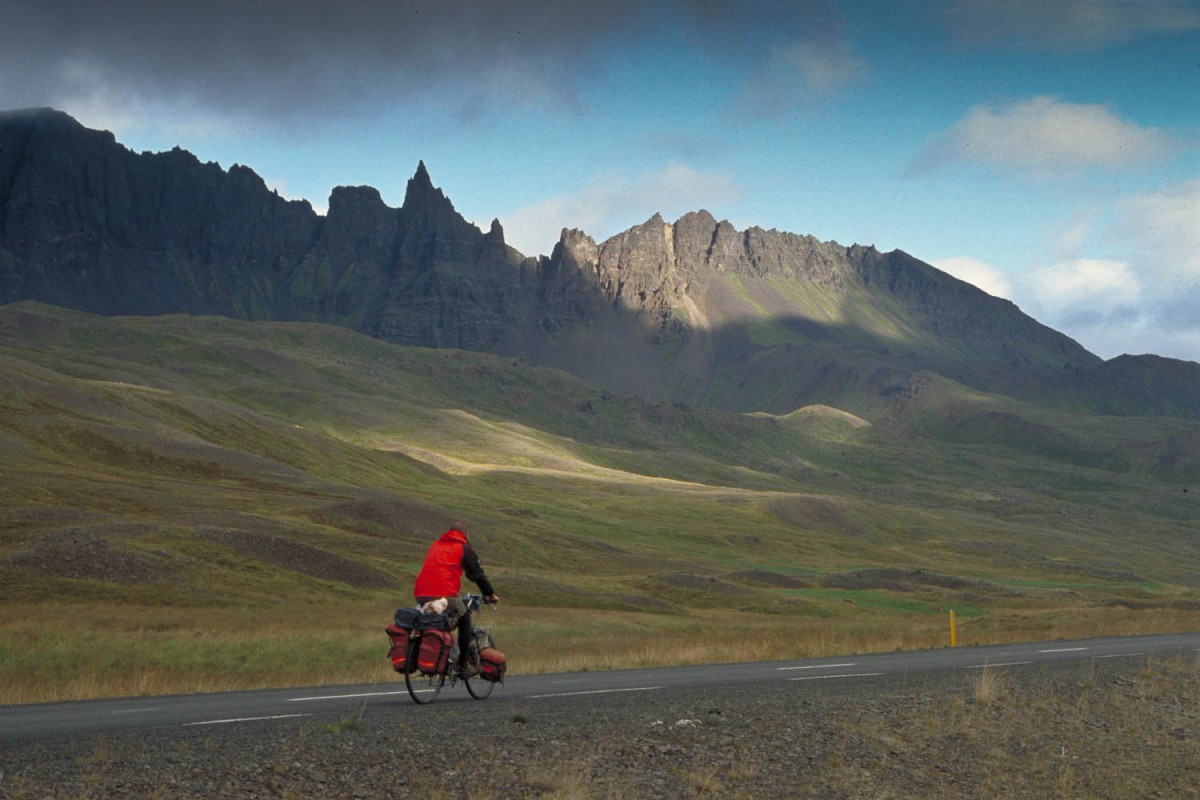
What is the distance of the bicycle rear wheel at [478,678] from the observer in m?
21.3

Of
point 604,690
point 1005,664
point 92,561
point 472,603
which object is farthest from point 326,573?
point 472,603

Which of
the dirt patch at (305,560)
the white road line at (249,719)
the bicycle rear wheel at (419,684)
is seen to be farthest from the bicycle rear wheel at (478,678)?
the dirt patch at (305,560)

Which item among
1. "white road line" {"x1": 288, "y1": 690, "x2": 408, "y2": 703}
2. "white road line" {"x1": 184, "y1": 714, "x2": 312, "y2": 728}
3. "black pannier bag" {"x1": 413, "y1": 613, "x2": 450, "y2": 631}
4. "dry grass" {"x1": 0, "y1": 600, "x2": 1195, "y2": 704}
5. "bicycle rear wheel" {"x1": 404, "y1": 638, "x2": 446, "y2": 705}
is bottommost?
"dry grass" {"x1": 0, "y1": 600, "x2": 1195, "y2": 704}

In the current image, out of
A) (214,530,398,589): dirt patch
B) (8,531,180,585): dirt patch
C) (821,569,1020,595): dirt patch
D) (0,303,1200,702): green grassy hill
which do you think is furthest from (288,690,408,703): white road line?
(821,569,1020,595): dirt patch

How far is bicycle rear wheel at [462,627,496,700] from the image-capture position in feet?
69.9

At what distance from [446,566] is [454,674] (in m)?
1.99

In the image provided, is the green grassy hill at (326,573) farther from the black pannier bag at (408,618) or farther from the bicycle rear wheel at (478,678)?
the black pannier bag at (408,618)

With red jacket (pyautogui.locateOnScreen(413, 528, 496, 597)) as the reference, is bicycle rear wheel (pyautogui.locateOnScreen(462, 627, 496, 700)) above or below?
below

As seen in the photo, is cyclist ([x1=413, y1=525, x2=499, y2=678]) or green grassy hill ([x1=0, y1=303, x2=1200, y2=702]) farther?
green grassy hill ([x1=0, y1=303, x2=1200, y2=702])

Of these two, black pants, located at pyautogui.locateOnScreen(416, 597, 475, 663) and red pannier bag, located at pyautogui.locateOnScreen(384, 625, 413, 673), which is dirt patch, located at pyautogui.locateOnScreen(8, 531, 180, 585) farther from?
red pannier bag, located at pyautogui.locateOnScreen(384, 625, 413, 673)

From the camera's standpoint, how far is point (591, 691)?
24.2m

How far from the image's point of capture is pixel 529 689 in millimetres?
24797

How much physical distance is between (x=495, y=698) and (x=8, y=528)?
213 feet

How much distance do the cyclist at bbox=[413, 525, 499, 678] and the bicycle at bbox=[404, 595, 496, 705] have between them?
137 mm
